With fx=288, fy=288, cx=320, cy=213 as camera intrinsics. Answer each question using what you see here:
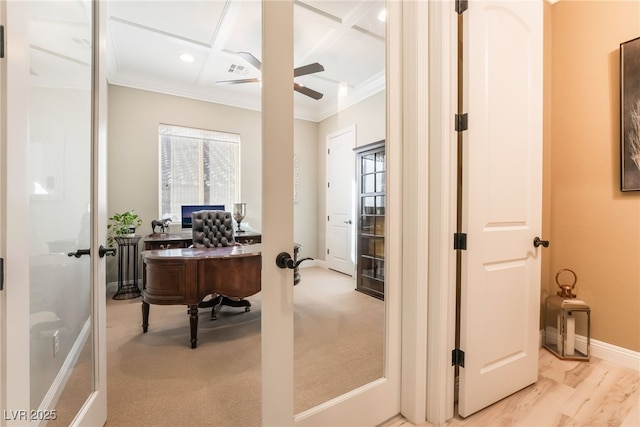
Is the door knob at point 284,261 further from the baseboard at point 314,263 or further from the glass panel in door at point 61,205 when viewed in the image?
the glass panel in door at point 61,205

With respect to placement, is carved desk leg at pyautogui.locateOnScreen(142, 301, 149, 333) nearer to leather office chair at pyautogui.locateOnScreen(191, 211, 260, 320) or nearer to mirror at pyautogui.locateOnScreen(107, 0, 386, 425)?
mirror at pyautogui.locateOnScreen(107, 0, 386, 425)

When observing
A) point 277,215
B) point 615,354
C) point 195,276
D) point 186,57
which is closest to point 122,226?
point 195,276

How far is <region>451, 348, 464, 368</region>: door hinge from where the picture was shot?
5.33 feet

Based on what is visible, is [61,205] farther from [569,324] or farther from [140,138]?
[569,324]

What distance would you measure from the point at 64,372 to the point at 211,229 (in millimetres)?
2033

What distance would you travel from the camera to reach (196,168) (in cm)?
463

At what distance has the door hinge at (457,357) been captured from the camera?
1626 millimetres

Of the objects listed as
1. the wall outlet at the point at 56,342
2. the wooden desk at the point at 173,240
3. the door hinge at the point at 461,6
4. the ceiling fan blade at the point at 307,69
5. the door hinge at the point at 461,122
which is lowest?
the wall outlet at the point at 56,342

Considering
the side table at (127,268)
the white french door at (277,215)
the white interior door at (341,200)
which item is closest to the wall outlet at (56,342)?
the white french door at (277,215)

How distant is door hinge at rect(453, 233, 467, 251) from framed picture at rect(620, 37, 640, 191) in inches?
61.7

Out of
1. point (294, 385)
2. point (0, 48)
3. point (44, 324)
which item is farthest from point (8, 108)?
point (294, 385)

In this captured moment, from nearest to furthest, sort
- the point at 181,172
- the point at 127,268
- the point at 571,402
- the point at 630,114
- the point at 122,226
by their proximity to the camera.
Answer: the point at 571,402, the point at 630,114, the point at 122,226, the point at 127,268, the point at 181,172

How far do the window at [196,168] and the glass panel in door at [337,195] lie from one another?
3.15 metres

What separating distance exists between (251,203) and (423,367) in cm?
389
